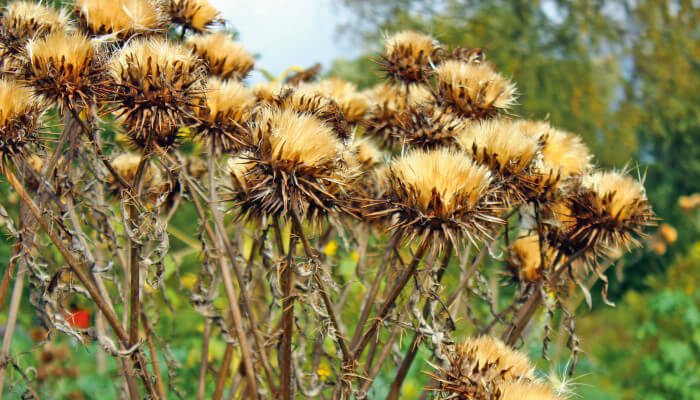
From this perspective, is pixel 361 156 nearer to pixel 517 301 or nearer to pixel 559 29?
pixel 517 301

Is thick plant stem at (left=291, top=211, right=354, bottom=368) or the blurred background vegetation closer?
thick plant stem at (left=291, top=211, right=354, bottom=368)

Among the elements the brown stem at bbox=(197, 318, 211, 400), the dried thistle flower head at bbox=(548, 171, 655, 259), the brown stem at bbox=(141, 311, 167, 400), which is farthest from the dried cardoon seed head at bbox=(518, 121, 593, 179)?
the brown stem at bbox=(141, 311, 167, 400)

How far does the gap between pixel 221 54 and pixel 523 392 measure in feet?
4.55

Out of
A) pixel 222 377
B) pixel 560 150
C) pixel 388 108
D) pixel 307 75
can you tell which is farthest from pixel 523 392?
pixel 307 75

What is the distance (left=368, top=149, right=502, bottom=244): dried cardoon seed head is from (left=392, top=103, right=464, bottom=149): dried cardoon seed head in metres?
0.30

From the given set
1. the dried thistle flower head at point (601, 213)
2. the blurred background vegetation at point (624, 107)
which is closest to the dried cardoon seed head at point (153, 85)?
the dried thistle flower head at point (601, 213)

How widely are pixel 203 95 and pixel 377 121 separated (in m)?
0.70

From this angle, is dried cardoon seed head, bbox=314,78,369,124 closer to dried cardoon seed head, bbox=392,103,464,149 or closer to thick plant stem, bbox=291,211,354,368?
dried cardoon seed head, bbox=392,103,464,149

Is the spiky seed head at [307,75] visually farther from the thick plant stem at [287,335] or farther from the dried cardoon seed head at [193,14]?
the thick plant stem at [287,335]

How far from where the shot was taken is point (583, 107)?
611 inches

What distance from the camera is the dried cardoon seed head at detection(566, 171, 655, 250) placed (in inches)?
66.1

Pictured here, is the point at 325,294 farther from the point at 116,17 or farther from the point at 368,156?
the point at 116,17

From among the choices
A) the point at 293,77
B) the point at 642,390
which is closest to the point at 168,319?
the point at 293,77

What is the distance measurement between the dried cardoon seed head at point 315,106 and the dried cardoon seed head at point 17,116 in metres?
0.62
